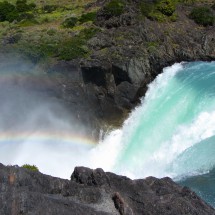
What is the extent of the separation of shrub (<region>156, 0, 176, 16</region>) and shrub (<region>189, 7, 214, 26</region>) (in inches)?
84.3

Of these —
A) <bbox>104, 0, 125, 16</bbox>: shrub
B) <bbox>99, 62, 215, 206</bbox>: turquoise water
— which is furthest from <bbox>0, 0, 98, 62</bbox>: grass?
<bbox>99, 62, 215, 206</bbox>: turquoise water

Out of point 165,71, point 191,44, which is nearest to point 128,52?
point 165,71

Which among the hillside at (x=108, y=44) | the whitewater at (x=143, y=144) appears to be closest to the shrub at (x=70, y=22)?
the hillside at (x=108, y=44)

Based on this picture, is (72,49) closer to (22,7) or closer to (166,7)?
(166,7)

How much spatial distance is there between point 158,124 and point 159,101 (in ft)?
10.8

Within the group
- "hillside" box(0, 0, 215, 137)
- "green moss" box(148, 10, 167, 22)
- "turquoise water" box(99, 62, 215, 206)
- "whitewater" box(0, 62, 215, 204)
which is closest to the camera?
"turquoise water" box(99, 62, 215, 206)

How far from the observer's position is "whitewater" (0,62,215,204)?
28.5 m

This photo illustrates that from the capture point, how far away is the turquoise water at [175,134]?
27.2m

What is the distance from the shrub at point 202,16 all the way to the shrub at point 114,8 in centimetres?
765

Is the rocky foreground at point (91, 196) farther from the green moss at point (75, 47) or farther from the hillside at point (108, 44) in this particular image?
the green moss at point (75, 47)

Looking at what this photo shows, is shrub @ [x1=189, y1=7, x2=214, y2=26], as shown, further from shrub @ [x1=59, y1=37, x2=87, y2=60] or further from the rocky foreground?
the rocky foreground

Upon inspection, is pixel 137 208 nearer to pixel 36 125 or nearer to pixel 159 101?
pixel 36 125

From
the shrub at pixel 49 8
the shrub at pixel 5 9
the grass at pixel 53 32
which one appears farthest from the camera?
the shrub at pixel 49 8

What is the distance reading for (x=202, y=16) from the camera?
150 ft
